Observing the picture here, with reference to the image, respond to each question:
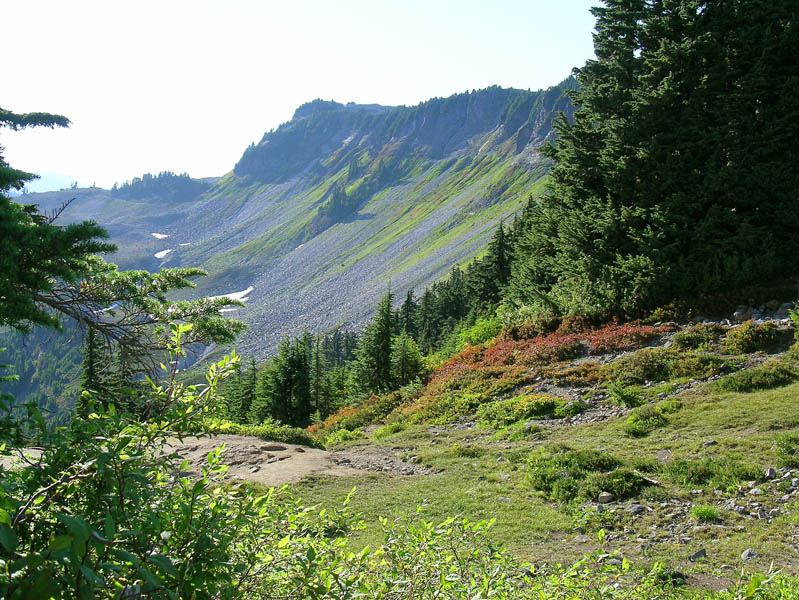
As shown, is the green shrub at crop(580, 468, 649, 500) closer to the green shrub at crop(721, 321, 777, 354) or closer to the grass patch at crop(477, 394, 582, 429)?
the grass patch at crop(477, 394, 582, 429)

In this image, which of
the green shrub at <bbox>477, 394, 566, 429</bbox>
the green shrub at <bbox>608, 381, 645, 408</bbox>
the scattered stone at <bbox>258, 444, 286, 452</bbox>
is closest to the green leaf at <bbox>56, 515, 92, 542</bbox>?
the scattered stone at <bbox>258, 444, 286, 452</bbox>

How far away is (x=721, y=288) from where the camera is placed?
A: 17.7m

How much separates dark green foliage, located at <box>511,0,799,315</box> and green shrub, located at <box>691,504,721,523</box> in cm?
1283

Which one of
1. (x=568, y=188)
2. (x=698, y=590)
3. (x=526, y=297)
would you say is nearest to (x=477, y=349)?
(x=526, y=297)

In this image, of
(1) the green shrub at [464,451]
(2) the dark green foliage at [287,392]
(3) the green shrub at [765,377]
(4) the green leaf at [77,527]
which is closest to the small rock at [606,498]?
(1) the green shrub at [464,451]

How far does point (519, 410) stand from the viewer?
50.8ft

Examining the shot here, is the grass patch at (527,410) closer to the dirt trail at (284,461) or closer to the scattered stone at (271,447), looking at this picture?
the dirt trail at (284,461)

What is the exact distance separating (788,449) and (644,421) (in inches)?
138

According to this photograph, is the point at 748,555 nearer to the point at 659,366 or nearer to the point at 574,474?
the point at 574,474

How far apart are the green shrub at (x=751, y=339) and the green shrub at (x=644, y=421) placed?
4468 mm

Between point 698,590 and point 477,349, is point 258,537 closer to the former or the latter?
point 698,590

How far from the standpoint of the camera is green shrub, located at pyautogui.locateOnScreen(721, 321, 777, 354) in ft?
47.4

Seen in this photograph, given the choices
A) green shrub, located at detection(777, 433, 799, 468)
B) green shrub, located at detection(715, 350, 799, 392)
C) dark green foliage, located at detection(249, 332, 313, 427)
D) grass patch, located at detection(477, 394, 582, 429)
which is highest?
green shrub, located at detection(777, 433, 799, 468)

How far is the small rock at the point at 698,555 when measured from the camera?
21.1ft
